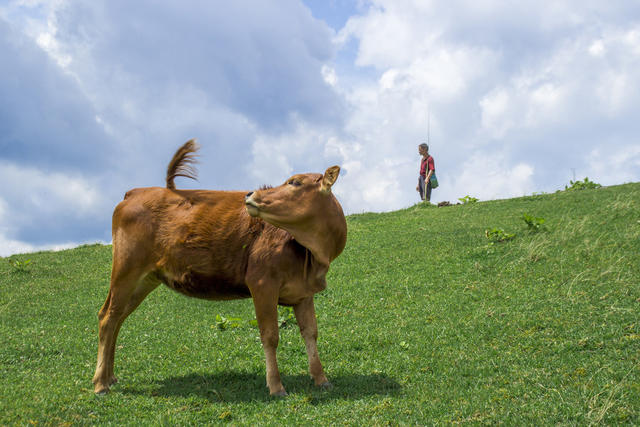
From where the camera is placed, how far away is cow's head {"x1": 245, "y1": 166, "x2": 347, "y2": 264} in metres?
6.78

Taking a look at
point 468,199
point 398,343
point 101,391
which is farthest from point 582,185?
point 101,391

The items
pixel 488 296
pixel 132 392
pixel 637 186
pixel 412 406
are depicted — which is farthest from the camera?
pixel 637 186

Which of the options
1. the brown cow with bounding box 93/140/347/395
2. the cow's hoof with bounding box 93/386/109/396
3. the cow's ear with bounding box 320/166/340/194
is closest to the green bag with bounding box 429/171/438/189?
the brown cow with bounding box 93/140/347/395

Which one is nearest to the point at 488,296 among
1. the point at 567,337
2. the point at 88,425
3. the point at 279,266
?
the point at 567,337

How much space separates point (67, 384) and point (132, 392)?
122 cm

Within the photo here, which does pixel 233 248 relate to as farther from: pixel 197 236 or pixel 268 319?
pixel 268 319

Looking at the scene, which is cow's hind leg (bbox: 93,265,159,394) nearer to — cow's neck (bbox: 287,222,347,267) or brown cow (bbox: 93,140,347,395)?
brown cow (bbox: 93,140,347,395)

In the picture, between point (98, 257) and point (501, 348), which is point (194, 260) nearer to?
point (501, 348)

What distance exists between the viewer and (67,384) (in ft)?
27.8

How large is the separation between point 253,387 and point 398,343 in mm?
2741

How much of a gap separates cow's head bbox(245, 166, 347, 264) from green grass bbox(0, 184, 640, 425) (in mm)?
2056

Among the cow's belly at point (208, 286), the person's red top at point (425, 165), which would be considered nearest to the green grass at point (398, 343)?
the cow's belly at point (208, 286)

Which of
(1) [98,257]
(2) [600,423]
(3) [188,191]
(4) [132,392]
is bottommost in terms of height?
(2) [600,423]

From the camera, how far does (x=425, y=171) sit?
23484 mm
